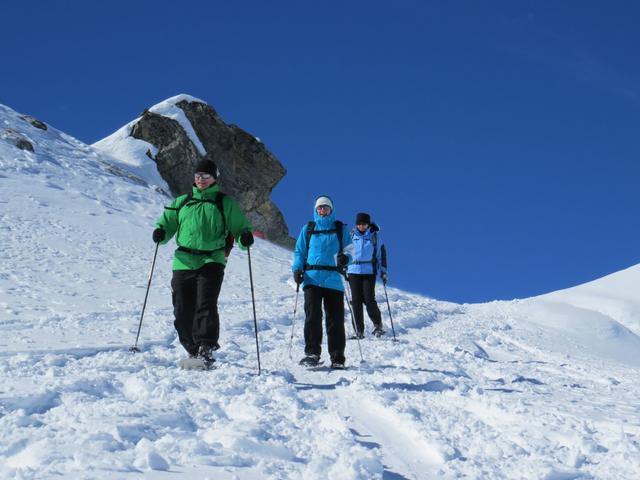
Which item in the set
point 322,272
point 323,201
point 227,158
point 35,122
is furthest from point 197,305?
point 227,158

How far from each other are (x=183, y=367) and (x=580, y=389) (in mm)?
4169

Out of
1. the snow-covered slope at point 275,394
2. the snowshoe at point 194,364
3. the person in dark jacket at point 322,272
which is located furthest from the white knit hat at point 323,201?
the snowshoe at point 194,364

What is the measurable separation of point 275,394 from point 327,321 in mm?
2519

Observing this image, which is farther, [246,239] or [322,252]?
[322,252]

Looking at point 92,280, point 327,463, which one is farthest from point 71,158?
point 327,463

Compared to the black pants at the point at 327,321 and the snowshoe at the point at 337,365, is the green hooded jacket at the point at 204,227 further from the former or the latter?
the snowshoe at the point at 337,365

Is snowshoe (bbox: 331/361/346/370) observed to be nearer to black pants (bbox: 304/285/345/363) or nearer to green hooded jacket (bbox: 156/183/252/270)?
black pants (bbox: 304/285/345/363)

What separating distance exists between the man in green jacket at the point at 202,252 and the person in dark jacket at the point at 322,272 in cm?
116

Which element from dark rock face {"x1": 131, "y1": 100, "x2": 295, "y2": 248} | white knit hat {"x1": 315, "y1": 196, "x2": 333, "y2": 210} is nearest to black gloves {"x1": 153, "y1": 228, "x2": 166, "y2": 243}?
white knit hat {"x1": 315, "y1": 196, "x2": 333, "y2": 210}

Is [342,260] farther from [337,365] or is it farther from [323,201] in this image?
[337,365]

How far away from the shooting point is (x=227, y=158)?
3569cm

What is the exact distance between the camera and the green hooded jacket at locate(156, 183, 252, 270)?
641 cm

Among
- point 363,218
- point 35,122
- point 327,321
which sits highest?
point 35,122

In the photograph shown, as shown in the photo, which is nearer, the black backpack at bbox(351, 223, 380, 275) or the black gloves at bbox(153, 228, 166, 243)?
the black gloves at bbox(153, 228, 166, 243)
